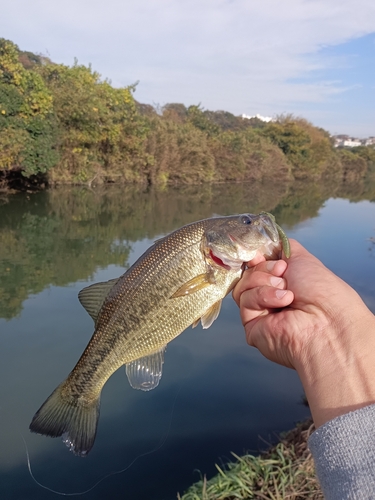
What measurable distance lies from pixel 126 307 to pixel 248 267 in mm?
887

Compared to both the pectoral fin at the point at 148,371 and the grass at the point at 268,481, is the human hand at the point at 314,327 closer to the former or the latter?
the pectoral fin at the point at 148,371

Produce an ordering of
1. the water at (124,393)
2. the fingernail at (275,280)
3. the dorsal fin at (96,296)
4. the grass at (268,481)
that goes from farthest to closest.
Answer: the water at (124,393)
the grass at (268,481)
the dorsal fin at (96,296)
the fingernail at (275,280)

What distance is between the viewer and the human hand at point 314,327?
1936 mm

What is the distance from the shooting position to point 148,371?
107 inches

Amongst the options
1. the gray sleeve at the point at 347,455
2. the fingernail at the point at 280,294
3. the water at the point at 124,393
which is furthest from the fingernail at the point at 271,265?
the water at the point at 124,393

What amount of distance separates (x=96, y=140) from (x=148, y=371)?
28249mm

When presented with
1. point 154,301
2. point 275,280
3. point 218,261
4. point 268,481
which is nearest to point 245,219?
point 218,261

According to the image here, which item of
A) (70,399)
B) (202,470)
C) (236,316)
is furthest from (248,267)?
(236,316)

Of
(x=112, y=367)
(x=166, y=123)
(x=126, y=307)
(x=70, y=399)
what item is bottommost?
(x=70, y=399)

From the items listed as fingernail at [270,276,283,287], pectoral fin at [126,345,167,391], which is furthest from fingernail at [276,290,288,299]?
pectoral fin at [126,345,167,391]

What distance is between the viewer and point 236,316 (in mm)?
8820

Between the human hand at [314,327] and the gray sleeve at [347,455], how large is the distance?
11.6 inches

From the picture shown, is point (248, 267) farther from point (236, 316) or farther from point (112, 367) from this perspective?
point (236, 316)

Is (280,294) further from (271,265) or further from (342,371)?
(342,371)
